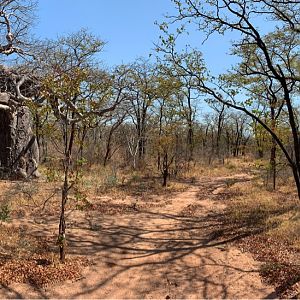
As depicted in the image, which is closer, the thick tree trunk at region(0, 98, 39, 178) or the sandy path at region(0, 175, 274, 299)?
the sandy path at region(0, 175, 274, 299)

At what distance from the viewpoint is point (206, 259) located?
664 centimetres

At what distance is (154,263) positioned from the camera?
6.49 meters

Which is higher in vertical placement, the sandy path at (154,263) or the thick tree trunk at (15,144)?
the thick tree trunk at (15,144)

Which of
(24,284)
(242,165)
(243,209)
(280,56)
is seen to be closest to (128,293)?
(24,284)

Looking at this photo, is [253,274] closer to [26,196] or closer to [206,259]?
[206,259]

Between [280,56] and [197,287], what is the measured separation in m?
8.38

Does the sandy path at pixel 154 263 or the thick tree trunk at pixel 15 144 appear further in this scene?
the thick tree trunk at pixel 15 144

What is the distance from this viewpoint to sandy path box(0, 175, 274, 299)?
5.34 metres

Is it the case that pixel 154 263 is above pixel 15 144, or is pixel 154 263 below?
below

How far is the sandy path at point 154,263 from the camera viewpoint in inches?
210

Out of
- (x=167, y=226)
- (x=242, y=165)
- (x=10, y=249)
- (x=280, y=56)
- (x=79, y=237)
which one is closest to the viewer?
(x=10, y=249)

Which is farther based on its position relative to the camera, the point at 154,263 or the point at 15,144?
the point at 15,144

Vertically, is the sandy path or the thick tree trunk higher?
the thick tree trunk

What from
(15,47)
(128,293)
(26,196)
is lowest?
(128,293)
